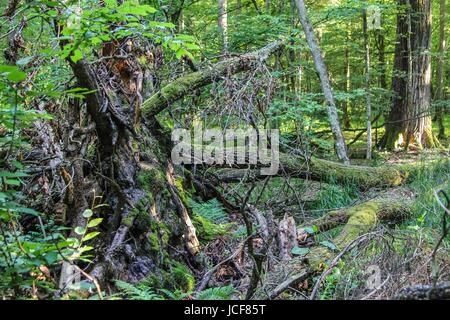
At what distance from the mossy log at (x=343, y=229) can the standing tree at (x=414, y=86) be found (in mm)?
4957

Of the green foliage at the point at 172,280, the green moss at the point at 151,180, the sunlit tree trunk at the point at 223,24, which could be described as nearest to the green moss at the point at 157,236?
the green foliage at the point at 172,280

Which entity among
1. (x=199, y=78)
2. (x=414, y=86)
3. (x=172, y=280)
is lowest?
(x=172, y=280)

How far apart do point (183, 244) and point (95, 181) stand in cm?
107

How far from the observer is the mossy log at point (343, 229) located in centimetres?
301

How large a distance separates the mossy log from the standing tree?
16.3 feet

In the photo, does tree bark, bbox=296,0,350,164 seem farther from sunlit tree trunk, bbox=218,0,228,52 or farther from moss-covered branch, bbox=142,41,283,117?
moss-covered branch, bbox=142,41,283,117

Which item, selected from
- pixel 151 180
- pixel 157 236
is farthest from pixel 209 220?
pixel 157 236

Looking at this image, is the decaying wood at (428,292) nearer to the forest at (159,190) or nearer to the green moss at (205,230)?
the forest at (159,190)

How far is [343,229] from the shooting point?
438cm

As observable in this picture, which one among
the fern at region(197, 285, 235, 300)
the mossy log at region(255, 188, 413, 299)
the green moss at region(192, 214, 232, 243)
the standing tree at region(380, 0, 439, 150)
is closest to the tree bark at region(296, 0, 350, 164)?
the mossy log at region(255, 188, 413, 299)

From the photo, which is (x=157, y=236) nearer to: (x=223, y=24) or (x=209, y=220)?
(x=209, y=220)

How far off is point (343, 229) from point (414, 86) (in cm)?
791

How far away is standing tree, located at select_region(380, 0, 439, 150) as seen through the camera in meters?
10.6
